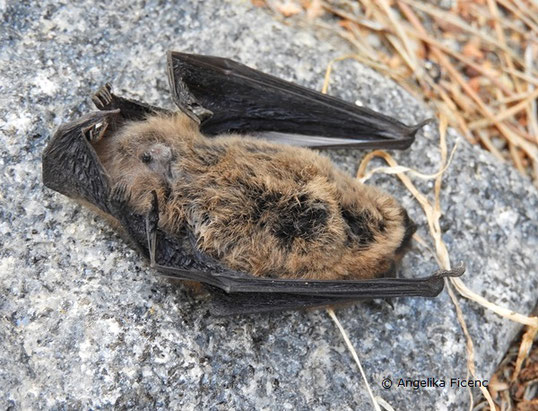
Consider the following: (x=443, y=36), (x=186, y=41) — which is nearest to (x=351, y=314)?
(x=186, y=41)

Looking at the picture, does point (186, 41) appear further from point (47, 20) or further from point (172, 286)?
point (172, 286)

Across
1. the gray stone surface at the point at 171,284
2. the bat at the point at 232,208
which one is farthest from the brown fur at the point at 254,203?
the gray stone surface at the point at 171,284

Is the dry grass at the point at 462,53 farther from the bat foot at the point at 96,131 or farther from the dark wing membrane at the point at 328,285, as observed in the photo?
the bat foot at the point at 96,131

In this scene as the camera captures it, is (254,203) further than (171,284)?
No

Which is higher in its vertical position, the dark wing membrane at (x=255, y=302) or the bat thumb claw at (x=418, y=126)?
the bat thumb claw at (x=418, y=126)

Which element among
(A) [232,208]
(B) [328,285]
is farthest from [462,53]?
(A) [232,208]

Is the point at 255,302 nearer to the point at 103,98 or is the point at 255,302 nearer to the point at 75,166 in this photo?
the point at 75,166

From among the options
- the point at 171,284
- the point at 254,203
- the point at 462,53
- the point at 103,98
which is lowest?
the point at 171,284

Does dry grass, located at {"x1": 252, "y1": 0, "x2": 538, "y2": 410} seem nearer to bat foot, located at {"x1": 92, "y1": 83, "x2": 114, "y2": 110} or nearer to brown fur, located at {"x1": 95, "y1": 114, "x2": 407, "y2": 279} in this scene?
brown fur, located at {"x1": 95, "y1": 114, "x2": 407, "y2": 279}
